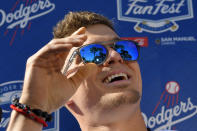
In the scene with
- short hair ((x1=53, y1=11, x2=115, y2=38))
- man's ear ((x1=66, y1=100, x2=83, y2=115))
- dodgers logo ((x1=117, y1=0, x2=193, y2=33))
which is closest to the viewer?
man's ear ((x1=66, y1=100, x2=83, y2=115))

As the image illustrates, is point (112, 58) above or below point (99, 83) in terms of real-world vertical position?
above

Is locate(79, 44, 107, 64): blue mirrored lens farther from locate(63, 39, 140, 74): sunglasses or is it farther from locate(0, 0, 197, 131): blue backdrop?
locate(0, 0, 197, 131): blue backdrop

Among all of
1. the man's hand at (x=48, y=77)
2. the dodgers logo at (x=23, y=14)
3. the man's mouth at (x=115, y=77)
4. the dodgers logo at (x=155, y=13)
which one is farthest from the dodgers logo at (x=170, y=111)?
the dodgers logo at (x=23, y=14)

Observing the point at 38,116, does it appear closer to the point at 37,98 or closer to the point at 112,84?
the point at 37,98

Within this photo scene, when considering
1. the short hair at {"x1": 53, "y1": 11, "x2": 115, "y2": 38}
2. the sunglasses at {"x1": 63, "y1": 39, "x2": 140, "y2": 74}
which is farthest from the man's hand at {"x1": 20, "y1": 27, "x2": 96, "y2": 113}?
the short hair at {"x1": 53, "y1": 11, "x2": 115, "y2": 38}

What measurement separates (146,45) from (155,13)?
0.98ft

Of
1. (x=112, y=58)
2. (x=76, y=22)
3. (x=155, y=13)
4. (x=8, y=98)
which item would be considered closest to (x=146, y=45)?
(x=155, y=13)

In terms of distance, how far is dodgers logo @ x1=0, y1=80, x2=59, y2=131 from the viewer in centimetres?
188

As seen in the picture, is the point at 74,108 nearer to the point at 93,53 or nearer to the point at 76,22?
the point at 93,53

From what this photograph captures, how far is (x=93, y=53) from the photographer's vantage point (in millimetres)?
Result: 1170

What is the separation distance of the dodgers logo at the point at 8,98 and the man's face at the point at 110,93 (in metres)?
0.72

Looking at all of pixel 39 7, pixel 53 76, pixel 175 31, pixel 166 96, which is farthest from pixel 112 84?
pixel 39 7

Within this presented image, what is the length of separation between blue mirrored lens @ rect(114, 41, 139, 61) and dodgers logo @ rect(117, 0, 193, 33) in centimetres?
80

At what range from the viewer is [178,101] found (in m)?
1.90
